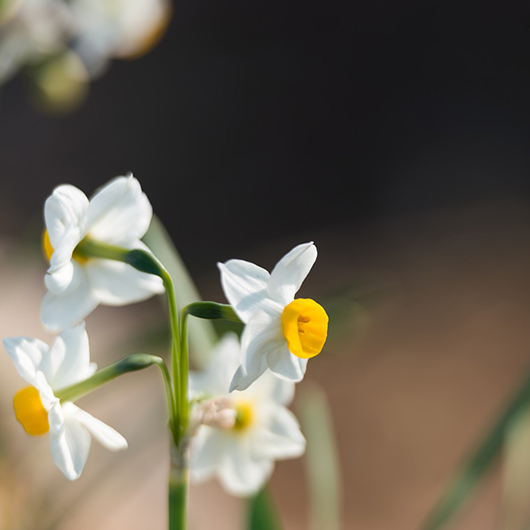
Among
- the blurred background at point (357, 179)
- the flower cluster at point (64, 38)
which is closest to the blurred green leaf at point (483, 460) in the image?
the flower cluster at point (64, 38)

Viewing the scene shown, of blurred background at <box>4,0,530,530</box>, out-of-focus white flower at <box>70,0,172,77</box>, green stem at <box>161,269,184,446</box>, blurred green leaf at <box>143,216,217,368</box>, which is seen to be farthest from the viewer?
blurred background at <box>4,0,530,530</box>

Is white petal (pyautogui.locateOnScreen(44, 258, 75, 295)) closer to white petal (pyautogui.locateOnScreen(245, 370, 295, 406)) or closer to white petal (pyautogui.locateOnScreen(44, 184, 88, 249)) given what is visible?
white petal (pyautogui.locateOnScreen(44, 184, 88, 249))

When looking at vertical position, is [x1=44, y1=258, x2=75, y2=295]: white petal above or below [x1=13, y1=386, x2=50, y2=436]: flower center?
above

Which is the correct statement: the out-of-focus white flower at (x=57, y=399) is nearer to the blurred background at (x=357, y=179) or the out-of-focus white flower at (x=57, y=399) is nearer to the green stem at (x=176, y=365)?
the green stem at (x=176, y=365)

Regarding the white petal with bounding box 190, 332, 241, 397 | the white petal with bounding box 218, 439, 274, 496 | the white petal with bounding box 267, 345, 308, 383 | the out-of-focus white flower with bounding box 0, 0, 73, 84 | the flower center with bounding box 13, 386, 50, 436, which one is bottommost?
the flower center with bounding box 13, 386, 50, 436

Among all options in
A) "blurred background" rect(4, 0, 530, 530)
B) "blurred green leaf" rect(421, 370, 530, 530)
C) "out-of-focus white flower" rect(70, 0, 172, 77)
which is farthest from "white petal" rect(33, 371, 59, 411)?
"blurred background" rect(4, 0, 530, 530)

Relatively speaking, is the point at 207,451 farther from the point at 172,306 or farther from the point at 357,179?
the point at 357,179
